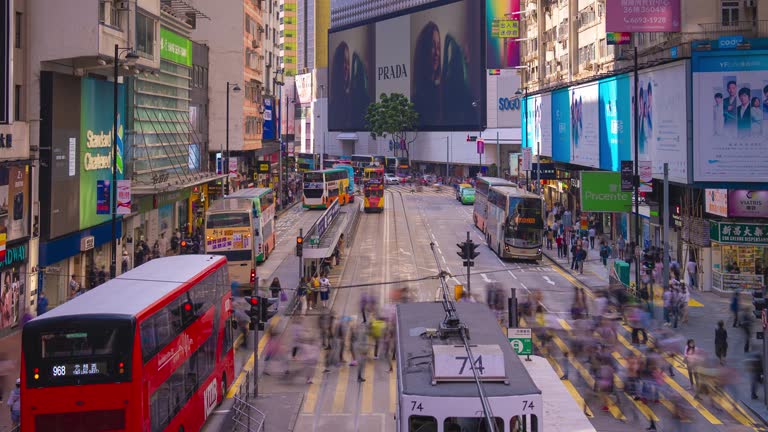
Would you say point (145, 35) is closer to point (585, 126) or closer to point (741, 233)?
point (741, 233)

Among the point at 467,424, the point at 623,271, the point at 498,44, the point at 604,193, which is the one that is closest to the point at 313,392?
the point at 467,424

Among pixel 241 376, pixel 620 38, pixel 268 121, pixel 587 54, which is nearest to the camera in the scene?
pixel 241 376

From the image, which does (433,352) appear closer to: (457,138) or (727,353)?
(727,353)

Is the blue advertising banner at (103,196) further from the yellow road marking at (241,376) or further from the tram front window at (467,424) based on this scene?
the tram front window at (467,424)

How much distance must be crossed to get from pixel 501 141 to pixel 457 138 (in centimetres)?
908

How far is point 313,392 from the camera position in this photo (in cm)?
2281

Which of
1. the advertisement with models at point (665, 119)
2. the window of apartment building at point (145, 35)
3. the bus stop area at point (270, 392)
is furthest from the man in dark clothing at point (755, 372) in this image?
the window of apartment building at point (145, 35)

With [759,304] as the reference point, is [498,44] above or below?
above

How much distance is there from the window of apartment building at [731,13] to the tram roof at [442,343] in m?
28.3

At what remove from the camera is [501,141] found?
11094 centimetres

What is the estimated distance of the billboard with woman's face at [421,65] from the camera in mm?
114562

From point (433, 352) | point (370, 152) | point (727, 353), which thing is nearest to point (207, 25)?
point (727, 353)

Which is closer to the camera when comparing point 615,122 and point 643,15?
point 643,15

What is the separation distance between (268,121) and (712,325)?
61722 mm
